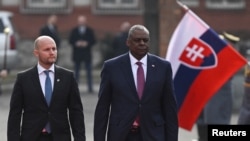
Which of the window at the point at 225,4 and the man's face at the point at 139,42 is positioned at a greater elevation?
the man's face at the point at 139,42

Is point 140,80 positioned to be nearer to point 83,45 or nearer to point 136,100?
point 136,100

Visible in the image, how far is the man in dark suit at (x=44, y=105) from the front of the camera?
8609mm

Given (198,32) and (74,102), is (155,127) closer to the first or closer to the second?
(74,102)

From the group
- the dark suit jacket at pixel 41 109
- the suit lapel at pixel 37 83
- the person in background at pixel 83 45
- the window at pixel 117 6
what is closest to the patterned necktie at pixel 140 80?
the dark suit jacket at pixel 41 109

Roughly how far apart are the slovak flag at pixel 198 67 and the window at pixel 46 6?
2543cm

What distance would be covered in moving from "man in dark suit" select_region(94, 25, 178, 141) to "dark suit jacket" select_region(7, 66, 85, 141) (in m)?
0.21

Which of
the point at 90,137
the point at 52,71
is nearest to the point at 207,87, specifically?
the point at 90,137

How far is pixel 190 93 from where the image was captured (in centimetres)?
1280

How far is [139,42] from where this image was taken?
8547 millimetres

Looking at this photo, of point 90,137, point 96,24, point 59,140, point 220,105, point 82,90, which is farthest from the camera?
point 96,24

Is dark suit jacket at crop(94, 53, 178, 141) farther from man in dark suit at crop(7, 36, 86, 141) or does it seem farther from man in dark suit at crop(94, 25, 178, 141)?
man in dark suit at crop(7, 36, 86, 141)

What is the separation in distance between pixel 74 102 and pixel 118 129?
436 mm

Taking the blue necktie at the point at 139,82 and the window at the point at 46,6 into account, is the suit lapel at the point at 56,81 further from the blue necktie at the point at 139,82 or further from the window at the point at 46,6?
the window at the point at 46,6

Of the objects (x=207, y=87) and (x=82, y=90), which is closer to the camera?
(x=207, y=87)
